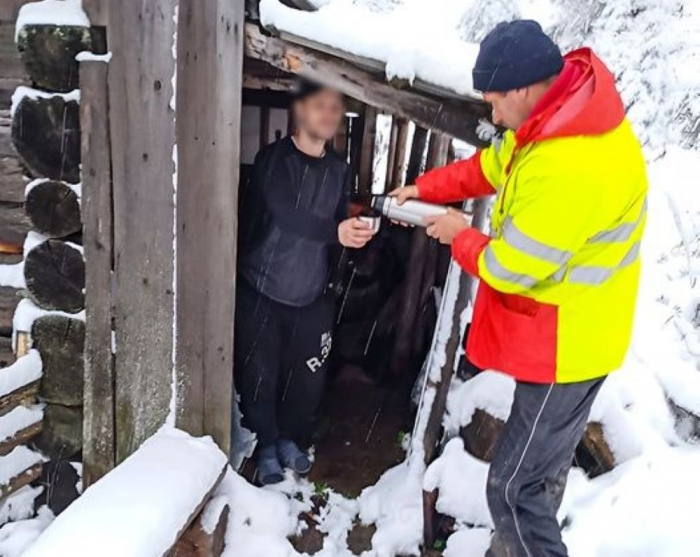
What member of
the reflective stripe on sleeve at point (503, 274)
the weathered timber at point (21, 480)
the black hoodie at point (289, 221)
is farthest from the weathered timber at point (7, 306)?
the reflective stripe on sleeve at point (503, 274)

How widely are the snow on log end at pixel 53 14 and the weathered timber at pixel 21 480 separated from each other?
92.8 inches

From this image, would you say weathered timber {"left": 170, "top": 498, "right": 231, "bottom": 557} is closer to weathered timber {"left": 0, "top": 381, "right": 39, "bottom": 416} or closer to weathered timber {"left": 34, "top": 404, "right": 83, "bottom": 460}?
weathered timber {"left": 34, "top": 404, "right": 83, "bottom": 460}

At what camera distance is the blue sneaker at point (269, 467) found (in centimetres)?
346

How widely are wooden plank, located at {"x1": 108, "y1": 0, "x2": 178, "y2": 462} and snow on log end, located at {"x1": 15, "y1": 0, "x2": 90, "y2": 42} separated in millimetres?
191

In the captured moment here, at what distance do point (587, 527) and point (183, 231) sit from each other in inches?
93.6

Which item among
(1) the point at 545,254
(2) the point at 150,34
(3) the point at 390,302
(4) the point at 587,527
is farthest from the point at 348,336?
(1) the point at 545,254

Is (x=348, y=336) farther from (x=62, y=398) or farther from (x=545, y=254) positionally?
(x=545, y=254)

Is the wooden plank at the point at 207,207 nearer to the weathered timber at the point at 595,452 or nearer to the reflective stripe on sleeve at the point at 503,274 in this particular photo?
the reflective stripe on sleeve at the point at 503,274

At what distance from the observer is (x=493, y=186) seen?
2.50 m

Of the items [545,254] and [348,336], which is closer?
[545,254]

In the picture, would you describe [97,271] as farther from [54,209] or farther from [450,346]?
[450,346]

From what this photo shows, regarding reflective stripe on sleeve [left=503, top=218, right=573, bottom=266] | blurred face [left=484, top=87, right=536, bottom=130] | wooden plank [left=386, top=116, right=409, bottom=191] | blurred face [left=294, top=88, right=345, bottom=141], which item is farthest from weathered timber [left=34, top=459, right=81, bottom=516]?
wooden plank [left=386, top=116, right=409, bottom=191]

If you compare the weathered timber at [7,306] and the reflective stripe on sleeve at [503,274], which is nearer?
the reflective stripe on sleeve at [503,274]

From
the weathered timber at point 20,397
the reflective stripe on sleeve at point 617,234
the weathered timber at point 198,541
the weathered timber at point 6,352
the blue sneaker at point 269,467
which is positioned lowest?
the blue sneaker at point 269,467
